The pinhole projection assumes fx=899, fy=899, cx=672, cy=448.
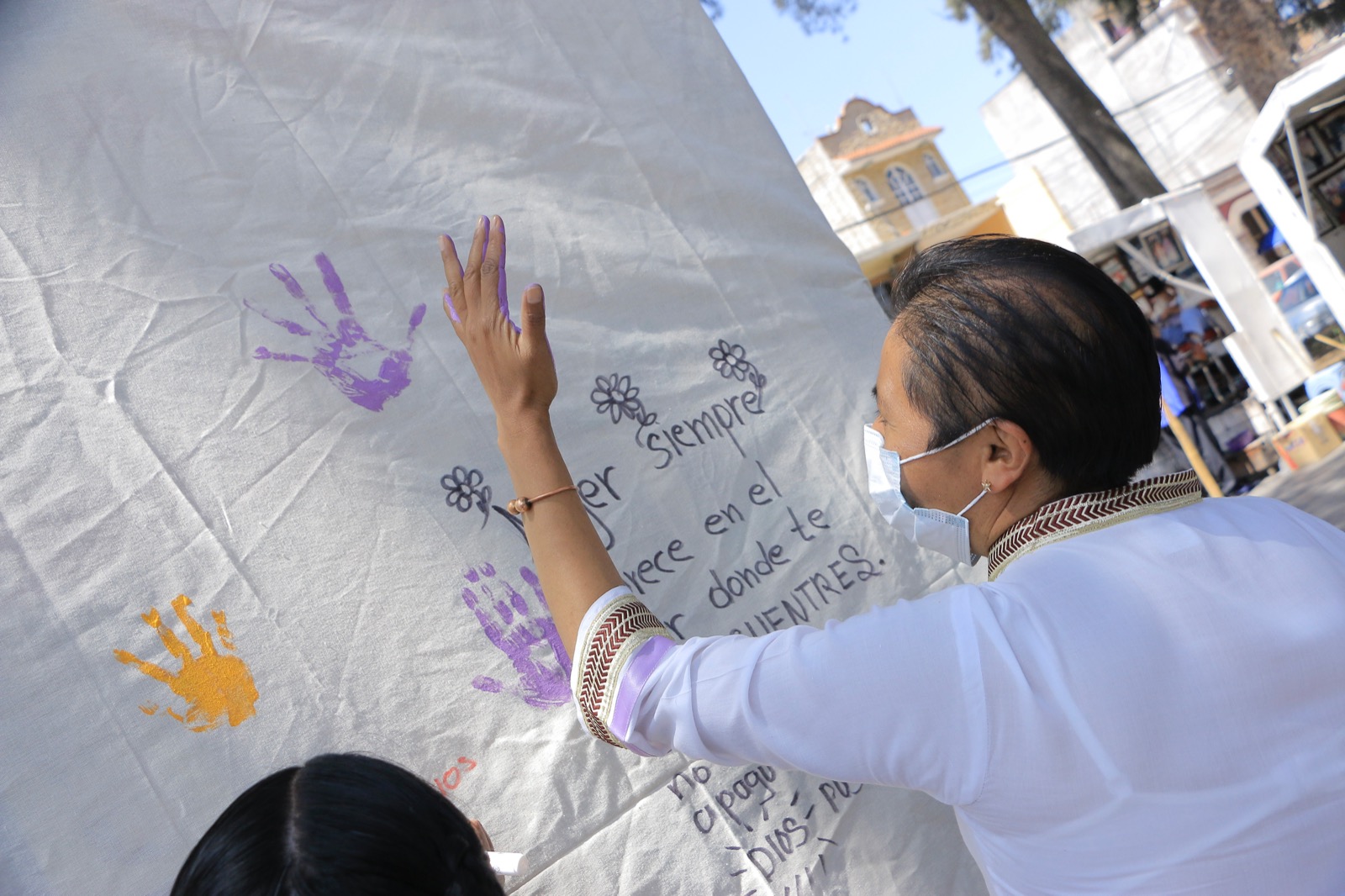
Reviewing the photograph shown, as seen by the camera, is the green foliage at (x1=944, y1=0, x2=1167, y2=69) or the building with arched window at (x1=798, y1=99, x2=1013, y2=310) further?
the building with arched window at (x1=798, y1=99, x2=1013, y2=310)

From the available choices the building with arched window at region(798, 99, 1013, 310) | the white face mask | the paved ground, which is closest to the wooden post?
the paved ground

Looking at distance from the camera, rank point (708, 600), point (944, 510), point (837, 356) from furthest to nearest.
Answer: point (837, 356)
point (708, 600)
point (944, 510)

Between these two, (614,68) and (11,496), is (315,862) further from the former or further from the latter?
(614,68)

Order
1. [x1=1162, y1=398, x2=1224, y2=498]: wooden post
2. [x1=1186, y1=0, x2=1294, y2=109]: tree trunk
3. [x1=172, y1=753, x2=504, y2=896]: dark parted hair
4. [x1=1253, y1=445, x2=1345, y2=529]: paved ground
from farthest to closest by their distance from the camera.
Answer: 1. [x1=1186, y1=0, x2=1294, y2=109]: tree trunk
2. [x1=1162, y1=398, x2=1224, y2=498]: wooden post
3. [x1=1253, y1=445, x2=1345, y2=529]: paved ground
4. [x1=172, y1=753, x2=504, y2=896]: dark parted hair

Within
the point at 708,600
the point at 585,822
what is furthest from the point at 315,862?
the point at 708,600

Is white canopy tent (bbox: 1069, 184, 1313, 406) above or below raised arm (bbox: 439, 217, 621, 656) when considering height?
below

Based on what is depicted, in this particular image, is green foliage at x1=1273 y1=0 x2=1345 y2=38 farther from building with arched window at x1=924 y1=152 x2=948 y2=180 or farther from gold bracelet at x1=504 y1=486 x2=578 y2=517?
gold bracelet at x1=504 y1=486 x2=578 y2=517

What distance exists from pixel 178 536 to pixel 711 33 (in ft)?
4.84

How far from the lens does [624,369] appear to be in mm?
1540

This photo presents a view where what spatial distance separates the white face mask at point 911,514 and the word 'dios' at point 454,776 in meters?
0.69

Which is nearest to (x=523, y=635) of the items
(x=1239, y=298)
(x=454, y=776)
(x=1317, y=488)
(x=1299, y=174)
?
(x=454, y=776)

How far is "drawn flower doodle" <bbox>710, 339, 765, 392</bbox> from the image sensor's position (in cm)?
166

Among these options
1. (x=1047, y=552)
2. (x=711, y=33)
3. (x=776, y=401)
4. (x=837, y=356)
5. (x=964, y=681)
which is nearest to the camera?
(x=964, y=681)

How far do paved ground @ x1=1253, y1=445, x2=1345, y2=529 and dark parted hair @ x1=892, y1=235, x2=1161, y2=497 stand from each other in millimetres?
5180
